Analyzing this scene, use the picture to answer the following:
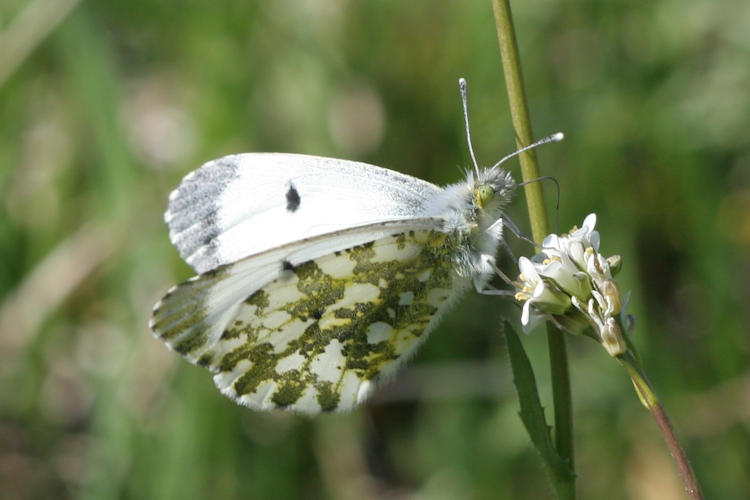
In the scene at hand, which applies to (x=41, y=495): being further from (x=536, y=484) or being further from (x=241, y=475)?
(x=536, y=484)

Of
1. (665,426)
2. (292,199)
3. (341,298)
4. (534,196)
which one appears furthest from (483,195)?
(665,426)

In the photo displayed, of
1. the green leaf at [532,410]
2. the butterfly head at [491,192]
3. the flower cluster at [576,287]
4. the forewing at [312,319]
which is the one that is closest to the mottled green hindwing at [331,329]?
the forewing at [312,319]

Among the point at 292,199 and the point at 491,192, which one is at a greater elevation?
the point at 292,199

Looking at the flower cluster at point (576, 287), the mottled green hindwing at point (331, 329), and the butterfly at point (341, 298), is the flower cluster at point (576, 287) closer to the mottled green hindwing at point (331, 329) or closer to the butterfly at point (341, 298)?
the butterfly at point (341, 298)

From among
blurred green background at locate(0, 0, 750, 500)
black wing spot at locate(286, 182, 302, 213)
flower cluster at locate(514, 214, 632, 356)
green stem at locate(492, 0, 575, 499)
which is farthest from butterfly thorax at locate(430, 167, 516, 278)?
blurred green background at locate(0, 0, 750, 500)

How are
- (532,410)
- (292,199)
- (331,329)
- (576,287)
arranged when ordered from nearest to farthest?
(532,410) → (576,287) → (331,329) → (292,199)

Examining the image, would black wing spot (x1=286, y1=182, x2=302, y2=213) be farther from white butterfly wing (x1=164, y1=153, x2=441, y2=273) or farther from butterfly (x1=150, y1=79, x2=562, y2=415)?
butterfly (x1=150, y1=79, x2=562, y2=415)

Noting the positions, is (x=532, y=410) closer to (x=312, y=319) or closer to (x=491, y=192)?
(x=491, y=192)
